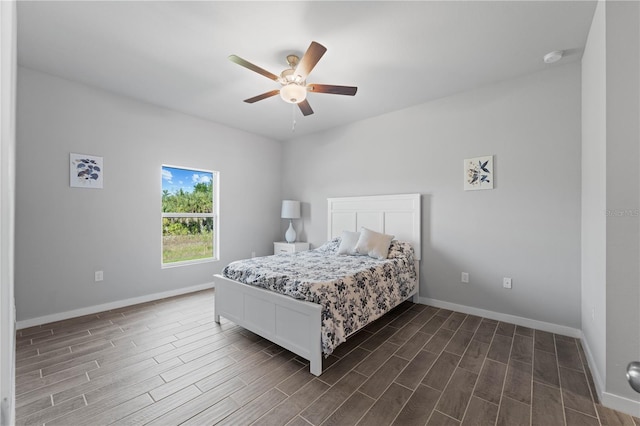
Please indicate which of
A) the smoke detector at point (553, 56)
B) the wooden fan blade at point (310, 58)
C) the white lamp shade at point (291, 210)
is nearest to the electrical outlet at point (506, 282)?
the smoke detector at point (553, 56)

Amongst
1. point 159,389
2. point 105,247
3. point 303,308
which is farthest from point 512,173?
point 105,247

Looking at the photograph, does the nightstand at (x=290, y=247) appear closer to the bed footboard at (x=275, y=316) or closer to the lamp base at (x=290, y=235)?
the lamp base at (x=290, y=235)

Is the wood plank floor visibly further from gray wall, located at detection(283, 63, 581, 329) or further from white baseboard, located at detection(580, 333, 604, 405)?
gray wall, located at detection(283, 63, 581, 329)

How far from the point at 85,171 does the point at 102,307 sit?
5.31 feet

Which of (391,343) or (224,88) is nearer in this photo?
(391,343)

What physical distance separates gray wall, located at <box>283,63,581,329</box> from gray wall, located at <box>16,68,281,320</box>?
285 cm

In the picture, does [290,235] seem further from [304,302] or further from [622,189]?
[622,189]

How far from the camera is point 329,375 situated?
2068mm

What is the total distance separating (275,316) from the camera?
238 cm

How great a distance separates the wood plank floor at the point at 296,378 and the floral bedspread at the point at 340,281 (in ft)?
1.02

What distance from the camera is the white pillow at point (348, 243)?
3635 mm

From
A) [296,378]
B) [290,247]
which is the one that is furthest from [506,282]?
[290,247]

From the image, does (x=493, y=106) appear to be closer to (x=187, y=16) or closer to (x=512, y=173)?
(x=512, y=173)

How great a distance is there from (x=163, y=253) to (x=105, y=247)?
73 cm
